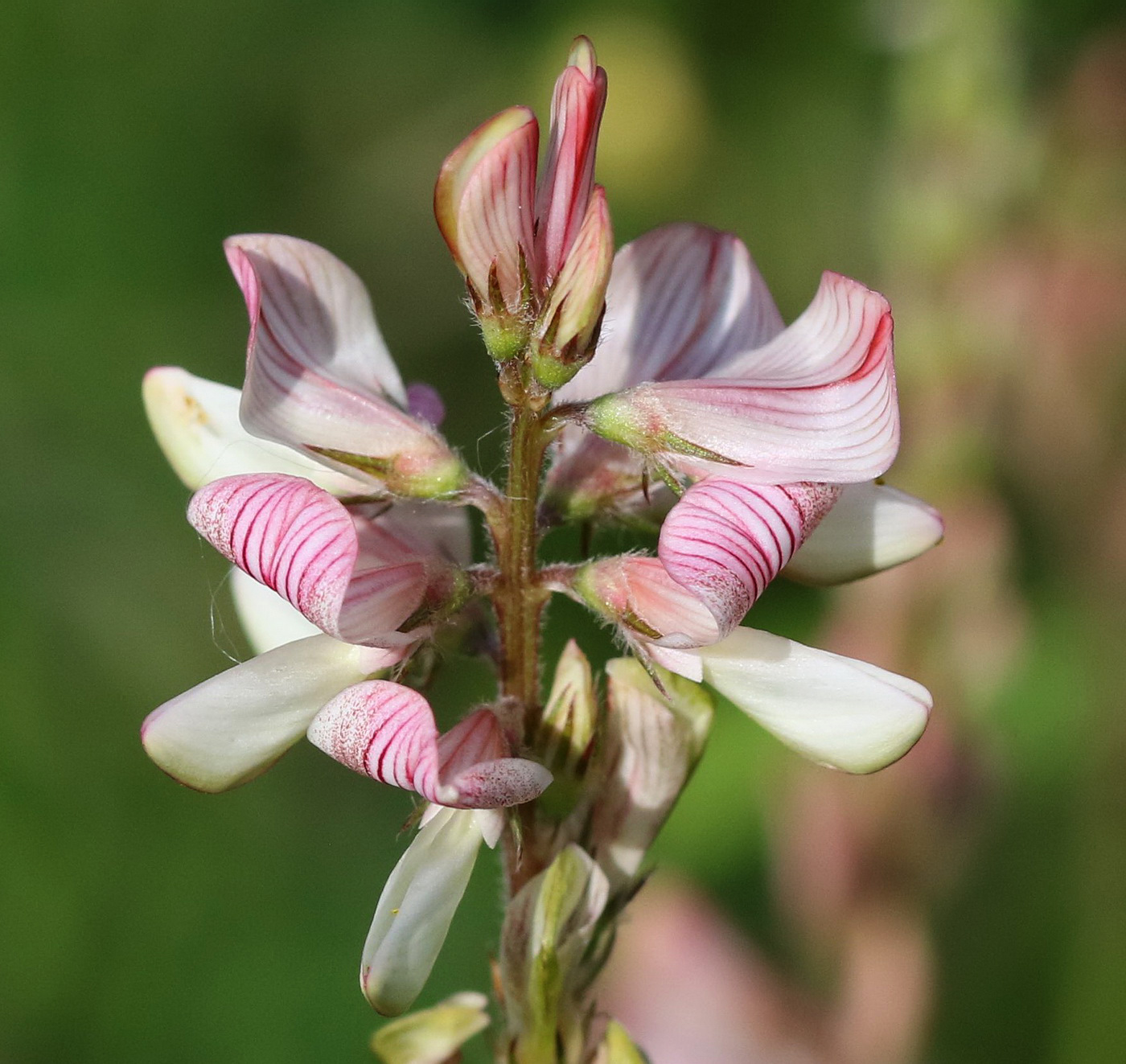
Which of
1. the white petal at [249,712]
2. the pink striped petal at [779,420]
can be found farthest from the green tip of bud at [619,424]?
the white petal at [249,712]

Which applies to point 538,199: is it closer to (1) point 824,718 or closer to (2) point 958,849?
(1) point 824,718

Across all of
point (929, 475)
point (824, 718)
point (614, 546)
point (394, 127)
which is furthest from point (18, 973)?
point (394, 127)

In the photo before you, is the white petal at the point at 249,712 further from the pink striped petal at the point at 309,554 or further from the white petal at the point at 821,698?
the white petal at the point at 821,698

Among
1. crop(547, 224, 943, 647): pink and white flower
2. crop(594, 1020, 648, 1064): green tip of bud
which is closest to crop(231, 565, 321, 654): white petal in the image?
crop(547, 224, 943, 647): pink and white flower

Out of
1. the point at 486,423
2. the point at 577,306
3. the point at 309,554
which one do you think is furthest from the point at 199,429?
the point at 486,423

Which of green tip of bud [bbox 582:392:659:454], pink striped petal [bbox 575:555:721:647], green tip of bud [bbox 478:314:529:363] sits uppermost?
green tip of bud [bbox 478:314:529:363]

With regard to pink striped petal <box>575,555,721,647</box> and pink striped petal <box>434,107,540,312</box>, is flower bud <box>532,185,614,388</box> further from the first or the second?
pink striped petal <box>575,555,721,647</box>
